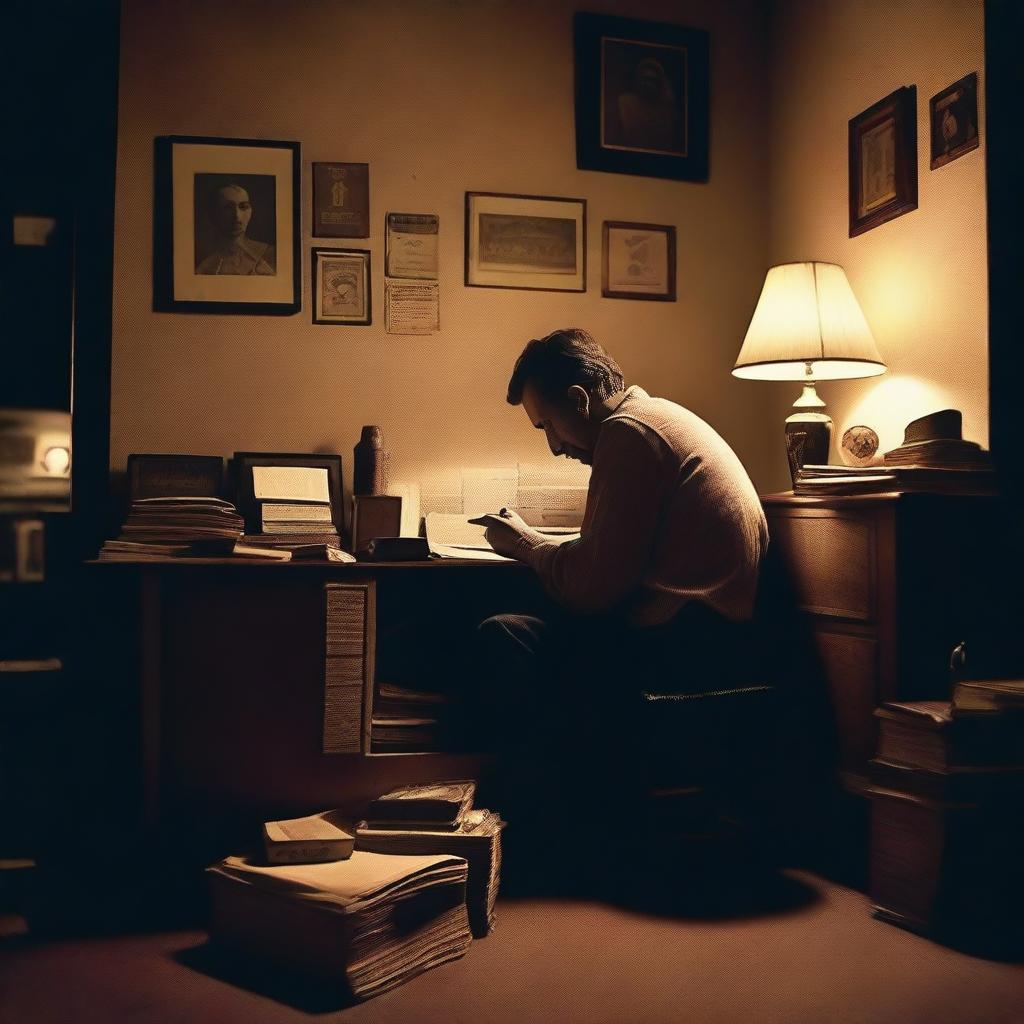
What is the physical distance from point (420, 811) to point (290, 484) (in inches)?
48.1

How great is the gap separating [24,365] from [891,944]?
95.3 inches

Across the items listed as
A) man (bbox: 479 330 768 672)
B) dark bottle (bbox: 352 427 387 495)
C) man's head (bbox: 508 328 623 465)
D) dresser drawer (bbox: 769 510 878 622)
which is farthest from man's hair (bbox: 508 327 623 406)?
dark bottle (bbox: 352 427 387 495)

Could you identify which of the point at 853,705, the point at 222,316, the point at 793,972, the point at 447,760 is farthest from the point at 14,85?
the point at 793,972

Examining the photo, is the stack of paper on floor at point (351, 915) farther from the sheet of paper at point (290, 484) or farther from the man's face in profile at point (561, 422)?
the sheet of paper at point (290, 484)

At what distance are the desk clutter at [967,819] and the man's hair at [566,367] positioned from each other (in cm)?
97

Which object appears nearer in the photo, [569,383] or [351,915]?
[351,915]

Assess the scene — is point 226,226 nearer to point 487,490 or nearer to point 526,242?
point 526,242

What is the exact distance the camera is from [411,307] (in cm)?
312

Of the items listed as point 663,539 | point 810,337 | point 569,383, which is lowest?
point 663,539

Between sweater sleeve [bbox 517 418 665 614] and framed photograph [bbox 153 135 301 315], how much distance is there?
1395 mm

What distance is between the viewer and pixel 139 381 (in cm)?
300

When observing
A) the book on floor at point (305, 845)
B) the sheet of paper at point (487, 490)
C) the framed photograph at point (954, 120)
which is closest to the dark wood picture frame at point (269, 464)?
the sheet of paper at point (487, 490)

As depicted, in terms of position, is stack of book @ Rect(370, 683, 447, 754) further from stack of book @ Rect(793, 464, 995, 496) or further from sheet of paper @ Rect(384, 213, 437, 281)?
sheet of paper @ Rect(384, 213, 437, 281)

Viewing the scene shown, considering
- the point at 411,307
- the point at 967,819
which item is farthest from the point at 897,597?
the point at 411,307
